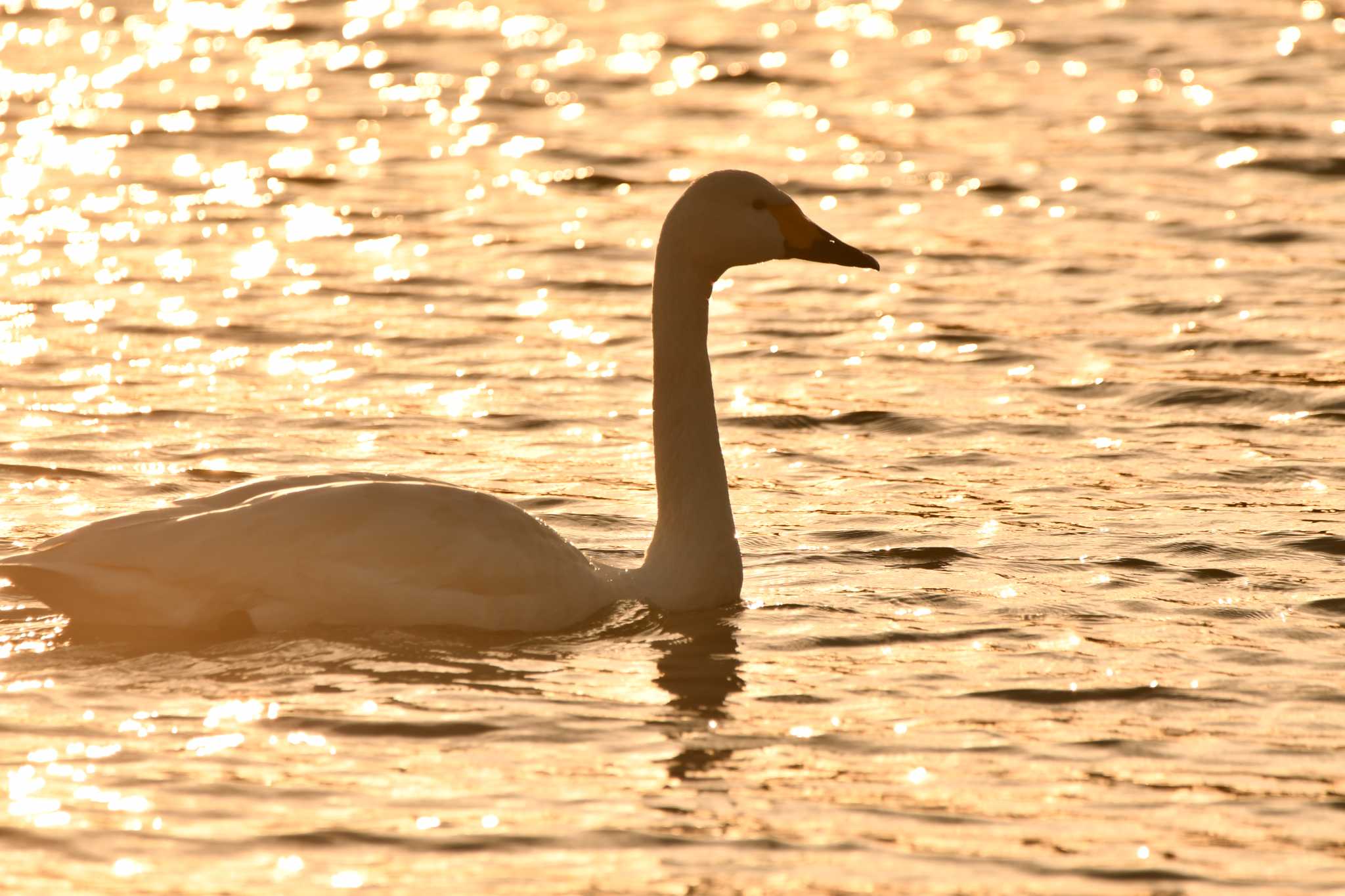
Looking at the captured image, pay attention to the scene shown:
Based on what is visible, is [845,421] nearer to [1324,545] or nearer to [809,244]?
[1324,545]

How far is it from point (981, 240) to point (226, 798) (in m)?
11.0

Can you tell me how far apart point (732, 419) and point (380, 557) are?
468 centimetres

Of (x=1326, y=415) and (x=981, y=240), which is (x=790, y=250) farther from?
(x=981, y=240)

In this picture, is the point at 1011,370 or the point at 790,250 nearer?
the point at 790,250

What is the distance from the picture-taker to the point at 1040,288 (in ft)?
53.2

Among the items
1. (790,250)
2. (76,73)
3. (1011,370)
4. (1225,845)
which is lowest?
(1225,845)

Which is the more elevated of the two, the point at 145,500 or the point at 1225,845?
the point at 145,500

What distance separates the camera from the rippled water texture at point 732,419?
24.6 feet

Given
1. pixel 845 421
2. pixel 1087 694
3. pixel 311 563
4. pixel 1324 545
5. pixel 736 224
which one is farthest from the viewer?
pixel 845 421

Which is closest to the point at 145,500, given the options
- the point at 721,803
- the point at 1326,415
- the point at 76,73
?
the point at 721,803

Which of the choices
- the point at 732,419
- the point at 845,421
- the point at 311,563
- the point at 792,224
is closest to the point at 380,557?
the point at 311,563

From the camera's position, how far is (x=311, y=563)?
900cm

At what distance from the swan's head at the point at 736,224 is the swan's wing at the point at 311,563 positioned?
1415 mm

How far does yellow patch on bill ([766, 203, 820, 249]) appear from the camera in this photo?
9836mm
